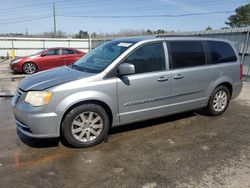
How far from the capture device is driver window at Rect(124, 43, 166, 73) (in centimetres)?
434

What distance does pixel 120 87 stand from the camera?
4129mm

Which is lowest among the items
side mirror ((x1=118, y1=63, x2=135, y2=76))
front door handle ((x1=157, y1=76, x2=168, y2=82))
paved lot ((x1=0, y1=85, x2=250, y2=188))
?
paved lot ((x1=0, y1=85, x2=250, y2=188))

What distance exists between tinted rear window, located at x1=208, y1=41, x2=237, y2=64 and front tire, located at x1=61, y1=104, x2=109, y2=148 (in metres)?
2.78

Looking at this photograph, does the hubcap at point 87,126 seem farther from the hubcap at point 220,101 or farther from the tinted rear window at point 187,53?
the hubcap at point 220,101

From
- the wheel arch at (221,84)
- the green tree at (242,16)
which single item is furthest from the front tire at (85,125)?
the green tree at (242,16)

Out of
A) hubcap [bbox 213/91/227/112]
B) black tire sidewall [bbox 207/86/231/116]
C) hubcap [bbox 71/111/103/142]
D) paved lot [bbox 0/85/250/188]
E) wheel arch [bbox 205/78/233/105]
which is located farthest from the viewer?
hubcap [bbox 213/91/227/112]

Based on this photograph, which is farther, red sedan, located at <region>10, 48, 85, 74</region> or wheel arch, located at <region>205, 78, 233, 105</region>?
red sedan, located at <region>10, 48, 85, 74</region>

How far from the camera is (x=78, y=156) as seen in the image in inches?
149

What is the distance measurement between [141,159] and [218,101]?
9.16 feet

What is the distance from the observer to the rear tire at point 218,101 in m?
5.52

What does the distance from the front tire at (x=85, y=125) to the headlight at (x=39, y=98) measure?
40 cm

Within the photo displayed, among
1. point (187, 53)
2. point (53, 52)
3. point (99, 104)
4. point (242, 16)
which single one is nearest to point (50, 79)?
point (99, 104)

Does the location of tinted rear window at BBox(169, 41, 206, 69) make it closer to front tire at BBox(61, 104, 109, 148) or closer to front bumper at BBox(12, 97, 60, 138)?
front tire at BBox(61, 104, 109, 148)

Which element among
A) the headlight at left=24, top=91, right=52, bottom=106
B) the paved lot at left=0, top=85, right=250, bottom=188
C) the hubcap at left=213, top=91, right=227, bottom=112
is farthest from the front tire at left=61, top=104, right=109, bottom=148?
the hubcap at left=213, top=91, right=227, bottom=112
